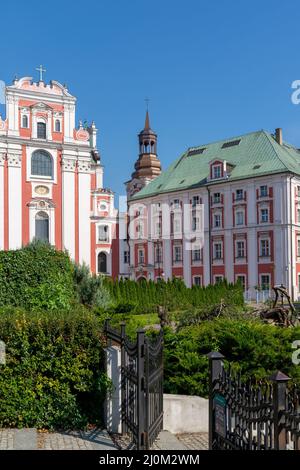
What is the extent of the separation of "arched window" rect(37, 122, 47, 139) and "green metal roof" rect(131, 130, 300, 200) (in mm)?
12536

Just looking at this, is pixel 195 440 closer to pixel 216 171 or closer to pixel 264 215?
pixel 264 215

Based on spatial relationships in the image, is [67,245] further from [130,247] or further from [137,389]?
[137,389]

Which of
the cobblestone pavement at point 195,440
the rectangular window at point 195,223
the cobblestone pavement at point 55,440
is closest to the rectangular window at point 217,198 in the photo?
the rectangular window at point 195,223

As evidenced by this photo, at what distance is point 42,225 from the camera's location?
144ft

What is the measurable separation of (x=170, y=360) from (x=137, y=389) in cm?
255

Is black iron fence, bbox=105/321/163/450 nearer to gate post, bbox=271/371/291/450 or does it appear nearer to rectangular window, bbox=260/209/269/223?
gate post, bbox=271/371/291/450

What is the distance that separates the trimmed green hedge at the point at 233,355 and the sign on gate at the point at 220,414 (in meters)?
3.57

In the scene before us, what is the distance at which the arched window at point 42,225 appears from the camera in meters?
43.5

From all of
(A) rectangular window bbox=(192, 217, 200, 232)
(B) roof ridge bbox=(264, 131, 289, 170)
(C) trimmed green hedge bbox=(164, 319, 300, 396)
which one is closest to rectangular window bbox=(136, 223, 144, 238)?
(A) rectangular window bbox=(192, 217, 200, 232)

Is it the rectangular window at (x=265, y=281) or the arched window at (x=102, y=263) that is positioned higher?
the arched window at (x=102, y=263)

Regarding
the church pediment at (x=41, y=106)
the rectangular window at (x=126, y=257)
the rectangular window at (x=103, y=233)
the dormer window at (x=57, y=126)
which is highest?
the church pediment at (x=41, y=106)

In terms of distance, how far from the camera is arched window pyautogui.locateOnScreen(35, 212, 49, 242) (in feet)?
143

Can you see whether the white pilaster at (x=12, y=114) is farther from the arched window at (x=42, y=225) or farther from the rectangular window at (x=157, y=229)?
the rectangular window at (x=157, y=229)
